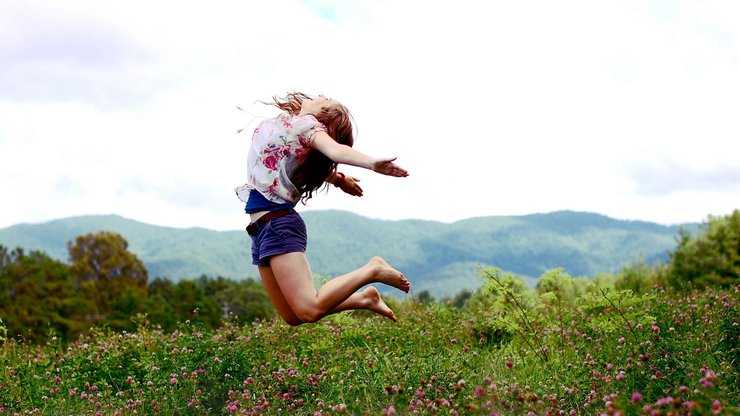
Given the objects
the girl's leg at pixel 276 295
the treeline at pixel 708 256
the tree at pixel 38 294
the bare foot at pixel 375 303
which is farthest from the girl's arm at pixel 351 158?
the tree at pixel 38 294

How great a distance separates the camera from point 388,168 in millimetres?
5469

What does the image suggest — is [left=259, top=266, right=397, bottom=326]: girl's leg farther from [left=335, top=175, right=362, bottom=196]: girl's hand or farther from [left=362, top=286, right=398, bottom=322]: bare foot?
[left=335, top=175, right=362, bottom=196]: girl's hand

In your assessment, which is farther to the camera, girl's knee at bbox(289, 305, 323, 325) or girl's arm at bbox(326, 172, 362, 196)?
girl's arm at bbox(326, 172, 362, 196)

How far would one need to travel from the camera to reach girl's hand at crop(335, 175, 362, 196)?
7203mm

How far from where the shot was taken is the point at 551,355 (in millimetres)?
7312

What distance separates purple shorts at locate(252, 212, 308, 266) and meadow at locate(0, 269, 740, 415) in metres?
1.01

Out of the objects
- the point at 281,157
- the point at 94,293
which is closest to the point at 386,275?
the point at 281,157

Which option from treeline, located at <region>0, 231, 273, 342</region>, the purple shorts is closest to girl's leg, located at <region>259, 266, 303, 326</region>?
the purple shorts

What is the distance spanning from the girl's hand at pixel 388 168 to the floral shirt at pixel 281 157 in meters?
0.90

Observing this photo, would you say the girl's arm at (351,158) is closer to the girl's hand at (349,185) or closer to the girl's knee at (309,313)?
the girl's hand at (349,185)

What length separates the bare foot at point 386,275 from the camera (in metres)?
6.34

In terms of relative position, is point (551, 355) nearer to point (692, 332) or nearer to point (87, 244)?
point (692, 332)

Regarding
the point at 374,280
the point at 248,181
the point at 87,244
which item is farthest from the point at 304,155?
the point at 87,244

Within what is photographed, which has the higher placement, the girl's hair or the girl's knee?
the girl's hair
